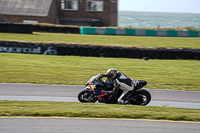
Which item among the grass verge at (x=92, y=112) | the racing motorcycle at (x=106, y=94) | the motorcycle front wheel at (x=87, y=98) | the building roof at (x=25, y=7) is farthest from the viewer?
the building roof at (x=25, y=7)

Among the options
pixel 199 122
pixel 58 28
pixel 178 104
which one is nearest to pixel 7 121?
pixel 199 122

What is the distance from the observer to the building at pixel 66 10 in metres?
41.2

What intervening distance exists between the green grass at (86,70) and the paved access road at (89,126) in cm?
609

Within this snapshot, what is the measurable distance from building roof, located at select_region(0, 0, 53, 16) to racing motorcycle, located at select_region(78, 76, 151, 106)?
107 ft

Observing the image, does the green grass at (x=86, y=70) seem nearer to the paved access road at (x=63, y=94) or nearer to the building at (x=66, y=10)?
the paved access road at (x=63, y=94)

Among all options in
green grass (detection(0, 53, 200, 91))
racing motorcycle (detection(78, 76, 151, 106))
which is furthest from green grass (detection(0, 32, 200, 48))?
racing motorcycle (detection(78, 76, 151, 106))

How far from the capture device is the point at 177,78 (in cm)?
1497

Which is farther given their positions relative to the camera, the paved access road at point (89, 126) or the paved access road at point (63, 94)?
the paved access road at point (63, 94)

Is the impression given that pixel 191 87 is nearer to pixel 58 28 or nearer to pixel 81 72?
pixel 81 72

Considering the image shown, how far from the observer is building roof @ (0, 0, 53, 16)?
40.9 meters

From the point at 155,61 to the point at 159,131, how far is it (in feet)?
44.6

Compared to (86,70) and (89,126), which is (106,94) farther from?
(86,70)

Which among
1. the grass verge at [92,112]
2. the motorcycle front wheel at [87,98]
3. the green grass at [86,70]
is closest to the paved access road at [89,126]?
the grass verge at [92,112]

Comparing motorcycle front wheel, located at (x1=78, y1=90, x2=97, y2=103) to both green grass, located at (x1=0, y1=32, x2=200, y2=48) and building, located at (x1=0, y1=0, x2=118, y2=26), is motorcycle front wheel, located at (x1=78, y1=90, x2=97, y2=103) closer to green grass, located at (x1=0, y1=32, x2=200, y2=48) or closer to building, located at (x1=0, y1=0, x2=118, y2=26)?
green grass, located at (x1=0, y1=32, x2=200, y2=48)
